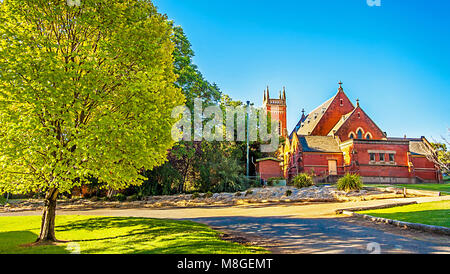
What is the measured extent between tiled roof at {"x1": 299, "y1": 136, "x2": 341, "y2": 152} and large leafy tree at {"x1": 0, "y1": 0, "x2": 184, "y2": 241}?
36.4m

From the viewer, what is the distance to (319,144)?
45.8 metres

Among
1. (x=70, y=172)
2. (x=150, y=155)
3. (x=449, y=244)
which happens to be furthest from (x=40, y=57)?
(x=449, y=244)

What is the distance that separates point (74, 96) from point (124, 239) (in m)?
5.65

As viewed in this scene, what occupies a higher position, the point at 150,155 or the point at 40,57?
the point at 40,57

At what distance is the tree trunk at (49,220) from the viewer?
34.6ft

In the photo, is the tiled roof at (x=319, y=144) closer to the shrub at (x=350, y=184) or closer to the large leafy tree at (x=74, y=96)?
the shrub at (x=350, y=184)

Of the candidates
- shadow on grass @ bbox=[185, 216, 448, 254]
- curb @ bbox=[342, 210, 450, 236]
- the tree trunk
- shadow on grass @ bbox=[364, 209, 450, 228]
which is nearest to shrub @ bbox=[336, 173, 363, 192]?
shadow on grass @ bbox=[364, 209, 450, 228]

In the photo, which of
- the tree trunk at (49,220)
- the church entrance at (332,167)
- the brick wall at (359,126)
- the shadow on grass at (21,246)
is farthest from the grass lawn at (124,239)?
the brick wall at (359,126)

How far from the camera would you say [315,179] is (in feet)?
136

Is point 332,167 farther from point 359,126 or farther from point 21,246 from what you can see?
point 21,246
